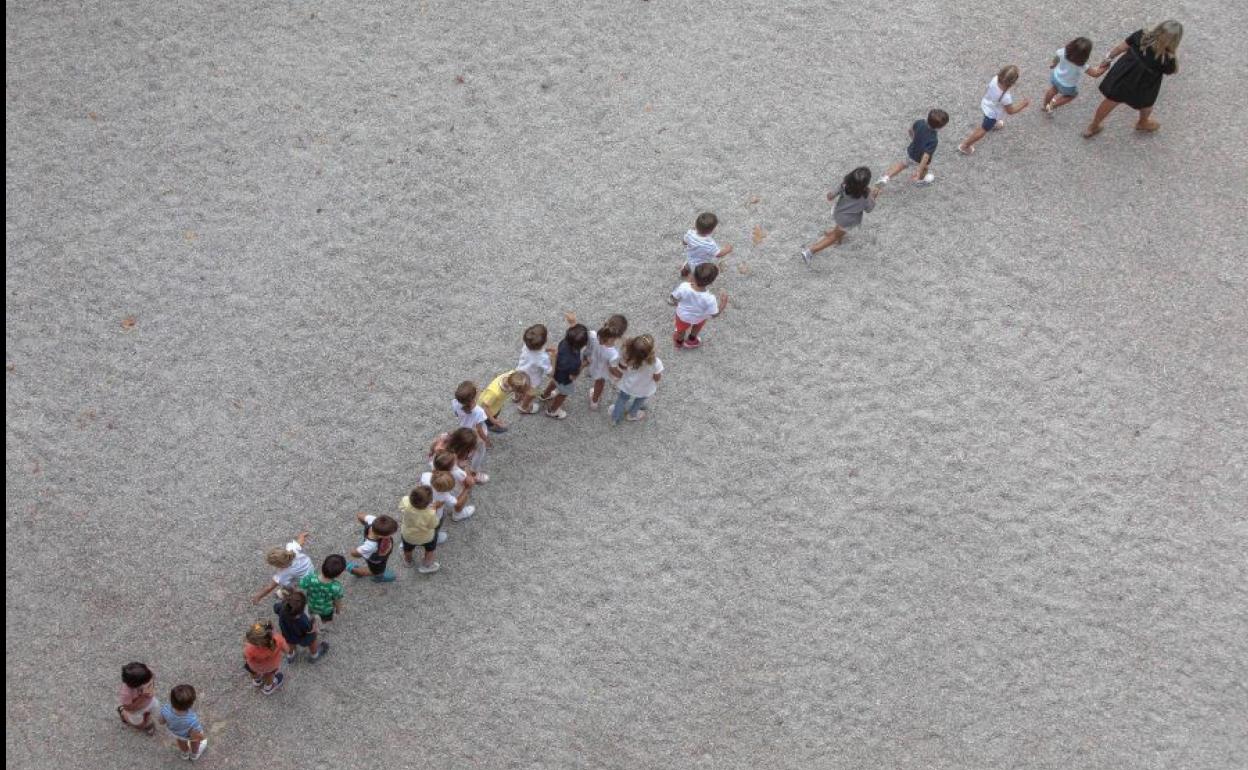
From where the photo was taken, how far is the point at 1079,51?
42.8ft

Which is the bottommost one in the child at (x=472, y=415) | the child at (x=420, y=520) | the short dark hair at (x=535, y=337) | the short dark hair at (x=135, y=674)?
the short dark hair at (x=135, y=674)

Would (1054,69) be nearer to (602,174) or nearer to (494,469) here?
(602,174)

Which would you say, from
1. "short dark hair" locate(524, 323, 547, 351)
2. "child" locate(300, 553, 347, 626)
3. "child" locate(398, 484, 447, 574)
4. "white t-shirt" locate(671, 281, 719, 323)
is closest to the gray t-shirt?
"white t-shirt" locate(671, 281, 719, 323)

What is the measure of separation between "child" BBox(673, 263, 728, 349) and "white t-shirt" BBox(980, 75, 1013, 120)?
157 inches

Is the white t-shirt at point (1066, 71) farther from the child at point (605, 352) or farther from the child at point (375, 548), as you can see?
the child at point (375, 548)

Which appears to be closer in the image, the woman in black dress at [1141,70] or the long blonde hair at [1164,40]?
the long blonde hair at [1164,40]

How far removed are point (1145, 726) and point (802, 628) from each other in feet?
10.4

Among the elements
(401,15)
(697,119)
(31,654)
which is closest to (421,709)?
(31,654)

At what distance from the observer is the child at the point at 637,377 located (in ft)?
34.8

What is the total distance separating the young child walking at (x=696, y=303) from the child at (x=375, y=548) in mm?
3573

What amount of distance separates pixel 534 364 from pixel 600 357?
644mm

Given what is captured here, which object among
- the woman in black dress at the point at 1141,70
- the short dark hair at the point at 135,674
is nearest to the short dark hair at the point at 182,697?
the short dark hair at the point at 135,674

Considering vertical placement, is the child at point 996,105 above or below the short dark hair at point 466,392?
above

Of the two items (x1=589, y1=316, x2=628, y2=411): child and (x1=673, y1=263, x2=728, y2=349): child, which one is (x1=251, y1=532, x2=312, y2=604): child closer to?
(x1=589, y1=316, x2=628, y2=411): child
